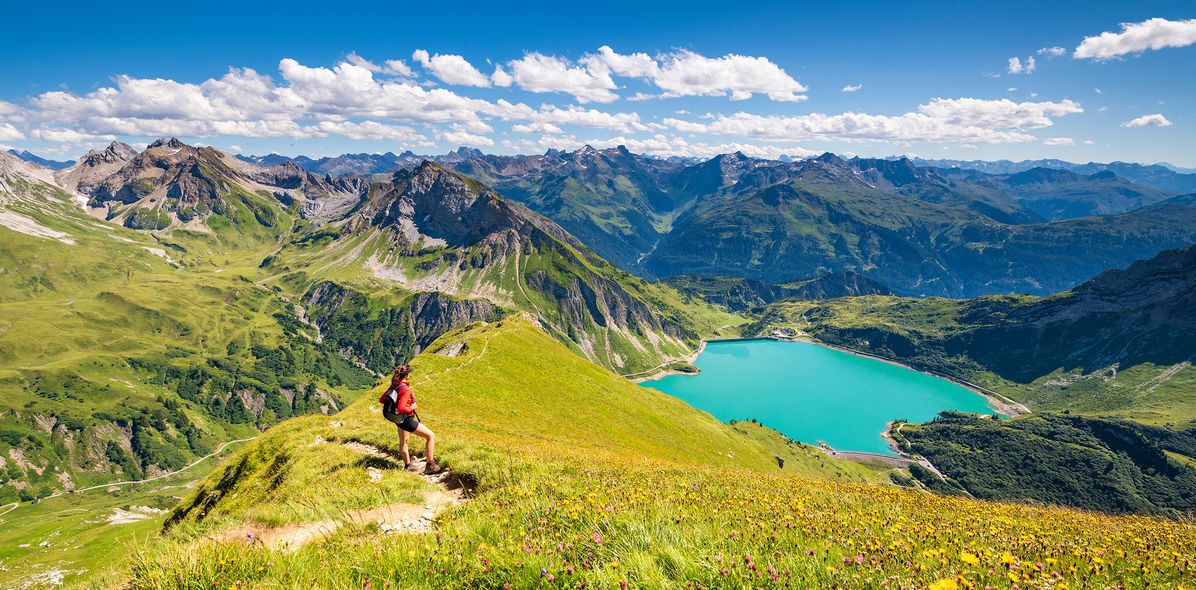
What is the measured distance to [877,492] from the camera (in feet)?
58.2

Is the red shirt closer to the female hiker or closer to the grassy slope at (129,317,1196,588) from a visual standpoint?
the female hiker

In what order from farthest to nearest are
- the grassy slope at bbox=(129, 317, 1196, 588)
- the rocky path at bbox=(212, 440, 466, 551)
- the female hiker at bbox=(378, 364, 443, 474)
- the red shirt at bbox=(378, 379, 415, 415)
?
the red shirt at bbox=(378, 379, 415, 415) → the female hiker at bbox=(378, 364, 443, 474) → the rocky path at bbox=(212, 440, 466, 551) → the grassy slope at bbox=(129, 317, 1196, 588)

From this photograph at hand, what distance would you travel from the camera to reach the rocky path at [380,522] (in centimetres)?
1020

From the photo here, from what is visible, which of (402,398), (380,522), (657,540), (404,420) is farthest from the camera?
(404,420)

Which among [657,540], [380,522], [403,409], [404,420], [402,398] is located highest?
[657,540]

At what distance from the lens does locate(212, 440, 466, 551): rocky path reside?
402 inches

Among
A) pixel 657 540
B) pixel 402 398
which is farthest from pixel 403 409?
pixel 657 540

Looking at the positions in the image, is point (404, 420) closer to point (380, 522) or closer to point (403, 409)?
point (403, 409)

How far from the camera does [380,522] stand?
11.6m

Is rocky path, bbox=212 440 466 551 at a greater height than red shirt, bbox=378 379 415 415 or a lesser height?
lesser

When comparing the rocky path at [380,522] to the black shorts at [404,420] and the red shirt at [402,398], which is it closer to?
the black shorts at [404,420]

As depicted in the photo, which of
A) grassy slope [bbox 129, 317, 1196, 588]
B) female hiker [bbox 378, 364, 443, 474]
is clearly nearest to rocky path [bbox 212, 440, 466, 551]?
grassy slope [bbox 129, 317, 1196, 588]

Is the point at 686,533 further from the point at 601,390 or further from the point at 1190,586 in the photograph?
the point at 601,390

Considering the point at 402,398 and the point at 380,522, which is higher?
the point at 402,398
